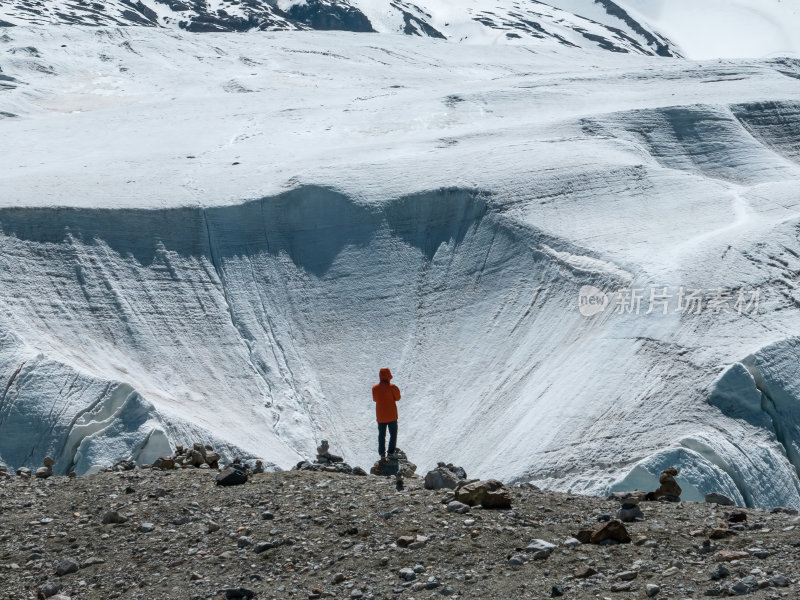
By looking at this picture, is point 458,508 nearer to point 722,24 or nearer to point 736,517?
point 736,517

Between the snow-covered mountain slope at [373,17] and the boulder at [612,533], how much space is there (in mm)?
73532

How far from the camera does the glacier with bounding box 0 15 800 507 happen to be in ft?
49.1

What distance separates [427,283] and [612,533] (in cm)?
1095

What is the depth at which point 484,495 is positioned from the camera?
9.85 metres

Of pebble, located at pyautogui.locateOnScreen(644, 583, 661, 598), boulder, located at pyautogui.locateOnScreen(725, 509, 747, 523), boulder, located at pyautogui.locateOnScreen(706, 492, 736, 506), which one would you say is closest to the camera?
pebble, located at pyautogui.locateOnScreen(644, 583, 661, 598)

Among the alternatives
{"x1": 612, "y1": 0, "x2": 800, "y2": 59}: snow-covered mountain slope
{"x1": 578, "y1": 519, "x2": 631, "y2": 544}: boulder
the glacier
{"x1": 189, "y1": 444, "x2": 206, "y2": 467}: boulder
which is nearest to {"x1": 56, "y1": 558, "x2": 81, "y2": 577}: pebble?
{"x1": 189, "y1": 444, "x2": 206, "y2": 467}: boulder

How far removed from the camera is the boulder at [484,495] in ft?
32.0

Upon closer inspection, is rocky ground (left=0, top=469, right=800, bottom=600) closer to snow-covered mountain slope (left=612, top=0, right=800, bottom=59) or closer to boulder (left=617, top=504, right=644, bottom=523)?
boulder (left=617, top=504, right=644, bottom=523)

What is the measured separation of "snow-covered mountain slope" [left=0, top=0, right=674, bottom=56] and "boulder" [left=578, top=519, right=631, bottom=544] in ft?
241

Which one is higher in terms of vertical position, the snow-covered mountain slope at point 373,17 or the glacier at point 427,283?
the glacier at point 427,283

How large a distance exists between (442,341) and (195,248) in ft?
16.3

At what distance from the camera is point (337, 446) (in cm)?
1667

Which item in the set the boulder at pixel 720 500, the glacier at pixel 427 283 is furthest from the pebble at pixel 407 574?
the glacier at pixel 427 283

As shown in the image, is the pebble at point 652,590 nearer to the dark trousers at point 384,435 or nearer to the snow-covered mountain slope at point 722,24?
the dark trousers at point 384,435
